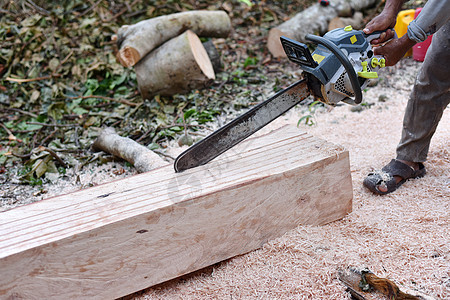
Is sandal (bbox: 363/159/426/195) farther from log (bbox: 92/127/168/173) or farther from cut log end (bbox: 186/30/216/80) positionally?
cut log end (bbox: 186/30/216/80)

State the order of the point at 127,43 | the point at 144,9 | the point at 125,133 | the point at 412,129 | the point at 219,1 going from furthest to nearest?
the point at 219,1, the point at 144,9, the point at 127,43, the point at 125,133, the point at 412,129

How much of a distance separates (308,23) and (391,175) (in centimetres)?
342

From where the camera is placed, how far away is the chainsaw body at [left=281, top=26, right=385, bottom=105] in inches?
74.2

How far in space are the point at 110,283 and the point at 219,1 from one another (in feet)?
18.1

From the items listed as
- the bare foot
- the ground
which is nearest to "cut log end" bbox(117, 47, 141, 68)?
the ground

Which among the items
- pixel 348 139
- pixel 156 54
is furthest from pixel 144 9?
pixel 348 139

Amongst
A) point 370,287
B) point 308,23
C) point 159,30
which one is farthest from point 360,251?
point 308,23

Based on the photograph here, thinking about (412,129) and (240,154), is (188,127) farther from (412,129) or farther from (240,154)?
(412,129)

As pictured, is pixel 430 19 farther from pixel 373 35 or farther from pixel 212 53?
pixel 212 53

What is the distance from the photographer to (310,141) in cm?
→ 219

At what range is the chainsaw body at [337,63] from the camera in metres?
1.89

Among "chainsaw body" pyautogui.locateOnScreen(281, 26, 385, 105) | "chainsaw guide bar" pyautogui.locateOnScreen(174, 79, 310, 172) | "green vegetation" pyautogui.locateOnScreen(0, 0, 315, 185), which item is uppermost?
"chainsaw body" pyautogui.locateOnScreen(281, 26, 385, 105)

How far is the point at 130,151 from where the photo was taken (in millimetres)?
3145

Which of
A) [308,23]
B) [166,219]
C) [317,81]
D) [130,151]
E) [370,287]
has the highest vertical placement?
[317,81]
